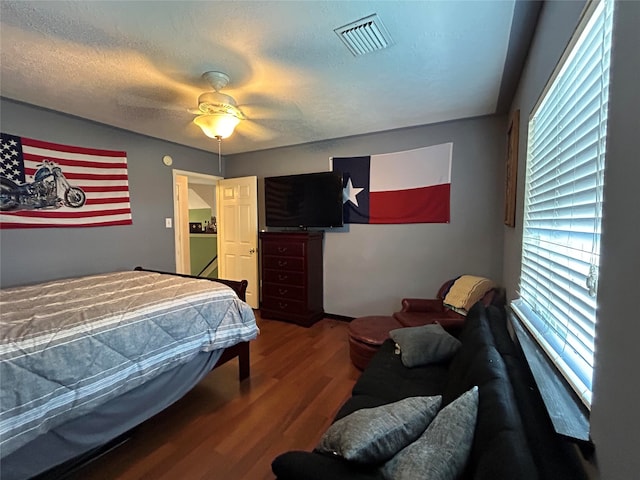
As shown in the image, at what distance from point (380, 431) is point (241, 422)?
139 cm

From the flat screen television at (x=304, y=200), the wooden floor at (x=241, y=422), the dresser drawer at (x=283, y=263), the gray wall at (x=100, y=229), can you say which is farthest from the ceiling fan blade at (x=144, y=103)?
the wooden floor at (x=241, y=422)

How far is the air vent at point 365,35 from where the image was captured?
158 cm

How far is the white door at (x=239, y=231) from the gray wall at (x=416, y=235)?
1.88ft

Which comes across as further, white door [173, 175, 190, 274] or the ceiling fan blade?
white door [173, 175, 190, 274]

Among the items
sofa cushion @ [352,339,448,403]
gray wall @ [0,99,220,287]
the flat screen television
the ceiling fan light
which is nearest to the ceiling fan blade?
the ceiling fan light

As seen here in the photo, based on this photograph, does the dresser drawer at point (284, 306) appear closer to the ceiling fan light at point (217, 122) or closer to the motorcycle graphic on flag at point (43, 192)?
the ceiling fan light at point (217, 122)

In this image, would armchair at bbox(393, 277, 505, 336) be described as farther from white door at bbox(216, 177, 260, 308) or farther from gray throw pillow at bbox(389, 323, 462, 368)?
white door at bbox(216, 177, 260, 308)

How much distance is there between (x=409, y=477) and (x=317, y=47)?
2085mm

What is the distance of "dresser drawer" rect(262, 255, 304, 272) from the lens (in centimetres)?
376

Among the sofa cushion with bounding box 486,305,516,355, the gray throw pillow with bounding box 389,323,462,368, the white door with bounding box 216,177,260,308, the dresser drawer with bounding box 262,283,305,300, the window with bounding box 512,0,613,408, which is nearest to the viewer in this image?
the window with bounding box 512,0,613,408

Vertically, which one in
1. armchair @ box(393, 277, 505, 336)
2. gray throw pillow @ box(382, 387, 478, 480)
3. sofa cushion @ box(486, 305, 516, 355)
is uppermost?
sofa cushion @ box(486, 305, 516, 355)

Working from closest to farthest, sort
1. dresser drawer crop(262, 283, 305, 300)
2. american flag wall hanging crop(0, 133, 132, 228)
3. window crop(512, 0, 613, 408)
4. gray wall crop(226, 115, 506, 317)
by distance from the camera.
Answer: window crop(512, 0, 613, 408) → american flag wall hanging crop(0, 133, 132, 228) → gray wall crop(226, 115, 506, 317) → dresser drawer crop(262, 283, 305, 300)

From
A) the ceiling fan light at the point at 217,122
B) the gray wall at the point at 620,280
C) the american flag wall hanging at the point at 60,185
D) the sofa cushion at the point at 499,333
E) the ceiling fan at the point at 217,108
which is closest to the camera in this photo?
the gray wall at the point at 620,280

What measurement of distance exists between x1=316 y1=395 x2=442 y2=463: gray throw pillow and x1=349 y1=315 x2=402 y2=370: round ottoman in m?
1.36
